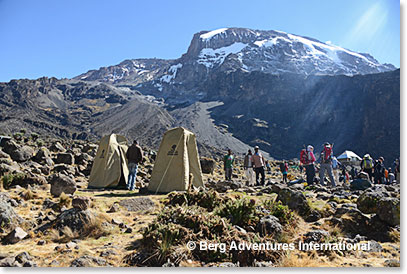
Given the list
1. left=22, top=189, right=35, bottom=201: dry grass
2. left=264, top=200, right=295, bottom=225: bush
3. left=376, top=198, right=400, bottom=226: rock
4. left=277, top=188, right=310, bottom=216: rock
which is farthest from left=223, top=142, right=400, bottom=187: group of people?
left=22, top=189, right=35, bottom=201: dry grass

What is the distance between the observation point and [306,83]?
133 m

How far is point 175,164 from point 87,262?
17.6 ft

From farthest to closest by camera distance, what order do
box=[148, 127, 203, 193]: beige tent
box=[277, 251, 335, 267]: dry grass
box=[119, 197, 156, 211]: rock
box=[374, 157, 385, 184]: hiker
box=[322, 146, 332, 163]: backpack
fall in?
box=[374, 157, 385, 184]: hiker, box=[322, 146, 332, 163]: backpack, box=[148, 127, 203, 193]: beige tent, box=[119, 197, 156, 211]: rock, box=[277, 251, 335, 267]: dry grass

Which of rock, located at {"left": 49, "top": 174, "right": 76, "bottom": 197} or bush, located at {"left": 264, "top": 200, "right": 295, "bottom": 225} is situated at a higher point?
rock, located at {"left": 49, "top": 174, "right": 76, "bottom": 197}

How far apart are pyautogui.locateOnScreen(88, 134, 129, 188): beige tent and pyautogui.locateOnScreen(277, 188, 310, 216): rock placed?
6.94 metres

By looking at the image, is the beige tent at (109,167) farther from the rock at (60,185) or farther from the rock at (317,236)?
the rock at (317,236)

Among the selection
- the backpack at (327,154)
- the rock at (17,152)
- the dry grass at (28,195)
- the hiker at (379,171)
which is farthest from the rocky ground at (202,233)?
the hiker at (379,171)

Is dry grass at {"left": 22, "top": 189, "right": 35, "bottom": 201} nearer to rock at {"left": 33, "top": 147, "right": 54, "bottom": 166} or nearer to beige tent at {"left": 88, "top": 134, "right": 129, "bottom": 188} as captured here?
beige tent at {"left": 88, "top": 134, "right": 129, "bottom": 188}

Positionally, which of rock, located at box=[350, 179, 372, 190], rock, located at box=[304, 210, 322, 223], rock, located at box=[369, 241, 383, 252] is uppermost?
rock, located at box=[350, 179, 372, 190]

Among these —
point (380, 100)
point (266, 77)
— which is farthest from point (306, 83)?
point (380, 100)

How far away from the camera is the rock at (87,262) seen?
150 inches

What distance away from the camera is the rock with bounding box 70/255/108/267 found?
381 cm

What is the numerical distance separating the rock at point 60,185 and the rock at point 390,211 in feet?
23.9

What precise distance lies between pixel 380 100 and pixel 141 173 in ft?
336
